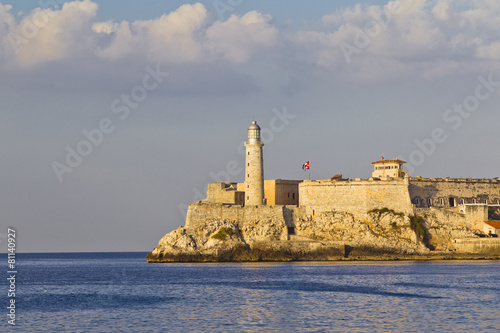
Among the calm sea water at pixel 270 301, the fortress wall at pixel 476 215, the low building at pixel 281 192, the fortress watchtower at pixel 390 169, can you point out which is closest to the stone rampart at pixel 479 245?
the fortress wall at pixel 476 215

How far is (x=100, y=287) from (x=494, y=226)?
30.4 meters

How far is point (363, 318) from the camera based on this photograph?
84.7ft

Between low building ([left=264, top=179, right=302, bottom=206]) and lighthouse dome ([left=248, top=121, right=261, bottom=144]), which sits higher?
lighthouse dome ([left=248, top=121, right=261, bottom=144])

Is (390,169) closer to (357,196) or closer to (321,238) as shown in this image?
(357,196)

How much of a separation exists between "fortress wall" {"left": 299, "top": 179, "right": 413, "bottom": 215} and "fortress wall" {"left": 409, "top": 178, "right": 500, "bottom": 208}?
5.88 feet

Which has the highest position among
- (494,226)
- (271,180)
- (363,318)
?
(271,180)

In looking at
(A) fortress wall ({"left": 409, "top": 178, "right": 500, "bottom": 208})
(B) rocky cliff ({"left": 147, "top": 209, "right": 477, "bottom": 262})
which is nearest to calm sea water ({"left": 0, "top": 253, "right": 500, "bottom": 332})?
(B) rocky cliff ({"left": 147, "top": 209, "right": 477, "bottom": 262})

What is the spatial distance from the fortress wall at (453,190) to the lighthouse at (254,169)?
11.5 m

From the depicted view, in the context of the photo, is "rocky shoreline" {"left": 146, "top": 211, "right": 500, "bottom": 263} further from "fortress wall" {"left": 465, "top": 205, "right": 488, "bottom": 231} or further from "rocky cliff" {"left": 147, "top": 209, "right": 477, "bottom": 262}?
"fortress wall" {"left": 465, "top": 205, "right": 488, "bottom": 231}

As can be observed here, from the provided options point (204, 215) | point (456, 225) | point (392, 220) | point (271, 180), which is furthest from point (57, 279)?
point (456, 225)

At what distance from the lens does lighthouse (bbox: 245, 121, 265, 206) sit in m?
57.6

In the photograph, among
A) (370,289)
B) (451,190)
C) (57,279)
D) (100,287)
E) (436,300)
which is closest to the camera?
(436,300)

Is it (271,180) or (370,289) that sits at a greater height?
(271,180)

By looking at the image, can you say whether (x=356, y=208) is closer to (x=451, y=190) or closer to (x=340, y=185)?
(x=340, y=185)
